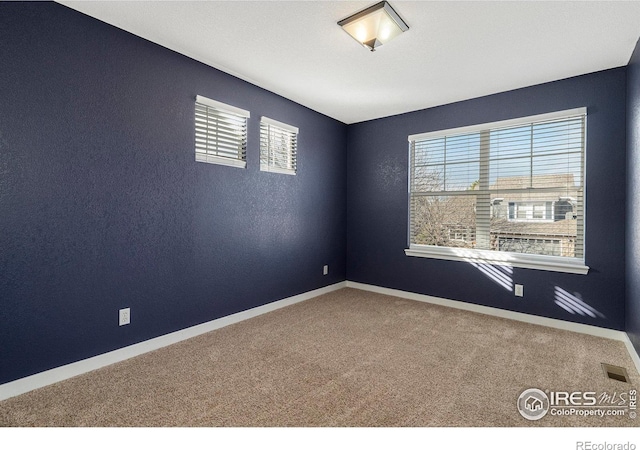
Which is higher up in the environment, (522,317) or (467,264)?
(467,264)

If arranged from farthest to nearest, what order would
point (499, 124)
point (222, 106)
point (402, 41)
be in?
point (499, 124), point (222, 106), point (402, 41)

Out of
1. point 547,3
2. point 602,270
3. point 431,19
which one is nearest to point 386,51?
point 431,19

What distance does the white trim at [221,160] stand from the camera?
3080mm

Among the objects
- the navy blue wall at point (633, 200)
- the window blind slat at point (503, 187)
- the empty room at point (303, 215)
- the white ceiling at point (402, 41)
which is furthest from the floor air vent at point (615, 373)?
the white ceiling at point (402, 41)

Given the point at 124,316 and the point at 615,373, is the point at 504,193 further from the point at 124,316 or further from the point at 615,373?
the point at 124,316

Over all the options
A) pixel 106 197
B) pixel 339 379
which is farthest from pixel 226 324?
pixel 106 197

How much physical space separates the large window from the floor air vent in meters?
1.03

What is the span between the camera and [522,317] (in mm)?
3537

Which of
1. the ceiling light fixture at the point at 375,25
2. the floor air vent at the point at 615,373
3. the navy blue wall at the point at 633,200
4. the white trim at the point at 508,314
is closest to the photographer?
the ceiling light fixture at the point at 375,25

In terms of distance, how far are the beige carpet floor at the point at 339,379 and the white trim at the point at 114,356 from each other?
7 cm

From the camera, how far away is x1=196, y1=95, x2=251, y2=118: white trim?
3023 mm

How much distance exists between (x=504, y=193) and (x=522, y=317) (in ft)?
4.55

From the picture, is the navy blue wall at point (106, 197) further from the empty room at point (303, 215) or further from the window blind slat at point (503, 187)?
the window blind slat at point (503, 187)
